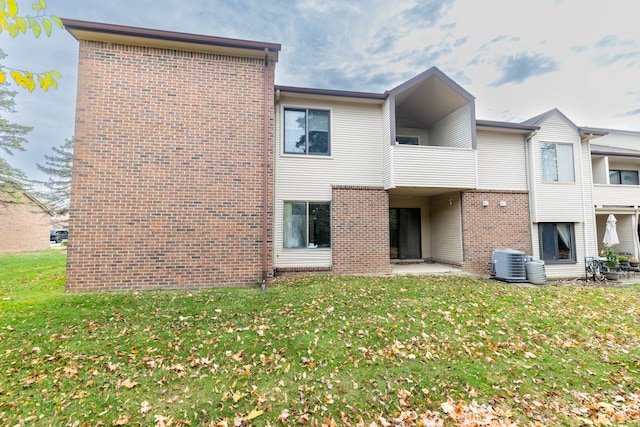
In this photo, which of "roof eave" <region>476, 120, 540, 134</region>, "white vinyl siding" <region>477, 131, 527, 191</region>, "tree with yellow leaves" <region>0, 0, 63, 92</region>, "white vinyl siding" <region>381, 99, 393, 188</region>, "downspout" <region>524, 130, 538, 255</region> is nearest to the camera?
"tree with yellow leaves" <region>0, 0, 63, 92</region>

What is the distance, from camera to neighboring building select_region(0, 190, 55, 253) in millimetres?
21800

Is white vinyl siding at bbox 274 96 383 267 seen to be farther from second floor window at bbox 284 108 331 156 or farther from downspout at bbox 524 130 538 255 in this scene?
downspout at bbox 524 130 538 255

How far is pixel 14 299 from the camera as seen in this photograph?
577cm

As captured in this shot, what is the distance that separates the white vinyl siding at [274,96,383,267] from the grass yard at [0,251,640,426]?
3.06 metres

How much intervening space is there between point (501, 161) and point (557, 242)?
4171 millimetres

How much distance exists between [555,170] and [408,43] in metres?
10.1

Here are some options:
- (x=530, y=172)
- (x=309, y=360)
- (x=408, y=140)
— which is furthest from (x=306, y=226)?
(x=530, y=172)

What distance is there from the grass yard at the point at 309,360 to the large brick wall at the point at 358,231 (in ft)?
9.78

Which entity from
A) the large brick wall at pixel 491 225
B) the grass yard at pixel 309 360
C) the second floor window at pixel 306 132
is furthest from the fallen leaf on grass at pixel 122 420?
the large brick wall at pixel 491 225

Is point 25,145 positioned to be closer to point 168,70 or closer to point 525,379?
point 168,70

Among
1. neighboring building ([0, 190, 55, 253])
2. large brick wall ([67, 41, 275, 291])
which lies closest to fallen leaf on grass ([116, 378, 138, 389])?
large brick wall ([67, 41, 275, 291])

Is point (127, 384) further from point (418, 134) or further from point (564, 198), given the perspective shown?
point (564, 198)

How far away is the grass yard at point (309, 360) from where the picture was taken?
9.98 ft

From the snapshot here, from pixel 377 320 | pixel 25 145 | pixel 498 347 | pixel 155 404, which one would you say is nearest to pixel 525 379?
pixel 498 347
